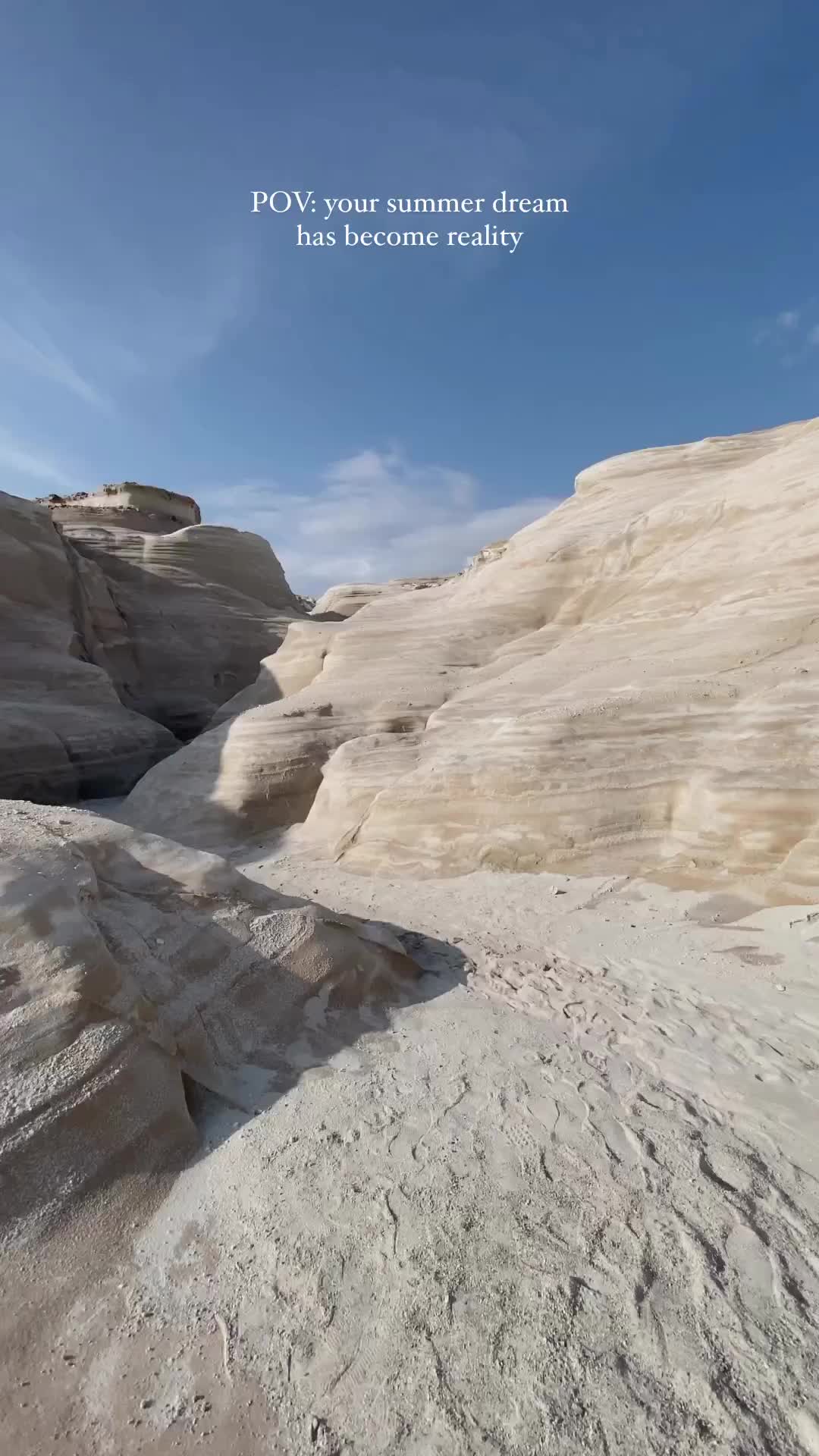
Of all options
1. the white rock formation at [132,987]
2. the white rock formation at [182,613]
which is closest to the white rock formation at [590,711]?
the white rock formation at [132,987]

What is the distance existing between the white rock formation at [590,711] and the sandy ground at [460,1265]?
99.4 inches

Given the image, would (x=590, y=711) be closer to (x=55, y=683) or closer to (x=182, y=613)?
(x=55, y=683)

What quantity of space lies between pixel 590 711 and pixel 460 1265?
5.21 metres

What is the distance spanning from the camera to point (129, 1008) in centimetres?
271

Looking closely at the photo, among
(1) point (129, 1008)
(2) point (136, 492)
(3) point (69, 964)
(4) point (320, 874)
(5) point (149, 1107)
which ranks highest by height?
(2) point (136, 492)

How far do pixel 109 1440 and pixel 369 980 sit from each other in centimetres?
236

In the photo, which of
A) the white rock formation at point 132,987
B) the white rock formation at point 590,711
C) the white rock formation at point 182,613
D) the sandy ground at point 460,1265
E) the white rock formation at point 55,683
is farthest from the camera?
the white rock formation at point 182,613

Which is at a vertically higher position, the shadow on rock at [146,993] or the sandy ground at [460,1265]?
the shadow on rock at [146,993]

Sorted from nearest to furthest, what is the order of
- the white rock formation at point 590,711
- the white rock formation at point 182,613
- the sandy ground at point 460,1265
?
the sandy ground at point 460,1265 < the white rock formation at point 590,711 < the white rock formation at point 182,613

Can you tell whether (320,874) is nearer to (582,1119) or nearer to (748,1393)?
(582,1119)

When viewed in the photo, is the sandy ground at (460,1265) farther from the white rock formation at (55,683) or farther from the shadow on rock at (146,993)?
the white rock formation at (55,683)

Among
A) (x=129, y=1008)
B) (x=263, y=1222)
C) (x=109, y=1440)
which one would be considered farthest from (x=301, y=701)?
(x=109, y=1440)

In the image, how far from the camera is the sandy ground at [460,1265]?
1707mm

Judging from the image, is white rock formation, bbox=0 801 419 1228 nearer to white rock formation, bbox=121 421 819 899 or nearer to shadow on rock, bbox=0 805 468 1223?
shadow on rock, bbox=0 805 468 1223
